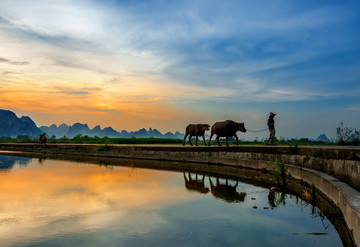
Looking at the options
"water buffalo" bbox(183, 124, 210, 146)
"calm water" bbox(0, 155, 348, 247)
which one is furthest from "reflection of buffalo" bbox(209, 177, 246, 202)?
"water buffalo" bbox(183, 124, 210, 146)

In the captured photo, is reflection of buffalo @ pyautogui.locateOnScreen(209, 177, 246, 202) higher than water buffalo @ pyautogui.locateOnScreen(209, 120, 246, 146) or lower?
lower

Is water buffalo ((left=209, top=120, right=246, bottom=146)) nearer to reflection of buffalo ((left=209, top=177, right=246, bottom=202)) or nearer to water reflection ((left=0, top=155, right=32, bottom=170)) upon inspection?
reflection of buffalo ((left=209, top=177, right=246, bottom=202))

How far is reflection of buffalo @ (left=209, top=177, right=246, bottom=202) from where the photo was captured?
7.71m

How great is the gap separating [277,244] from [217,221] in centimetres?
136

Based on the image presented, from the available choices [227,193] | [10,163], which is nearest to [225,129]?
[227,193]

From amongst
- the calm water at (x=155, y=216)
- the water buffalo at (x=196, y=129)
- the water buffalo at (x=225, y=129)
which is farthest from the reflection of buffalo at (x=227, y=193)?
the water buffalo at (x=196, y=129)

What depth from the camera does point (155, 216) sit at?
19.3ft

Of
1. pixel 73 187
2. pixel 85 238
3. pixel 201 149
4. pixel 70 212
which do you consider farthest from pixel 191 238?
pixel 201 149

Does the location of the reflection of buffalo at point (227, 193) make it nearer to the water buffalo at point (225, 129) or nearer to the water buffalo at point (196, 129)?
the water buffalo at point (225, 129)

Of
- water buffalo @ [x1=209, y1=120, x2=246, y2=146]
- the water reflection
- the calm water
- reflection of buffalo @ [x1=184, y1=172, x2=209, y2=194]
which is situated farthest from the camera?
water buffalo @ [x1=209, y1=120, x2=246, y2=146]

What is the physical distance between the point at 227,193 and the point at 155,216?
3097mm

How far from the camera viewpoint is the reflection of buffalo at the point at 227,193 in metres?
7.71

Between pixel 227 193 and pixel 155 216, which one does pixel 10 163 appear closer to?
pixel 227 193

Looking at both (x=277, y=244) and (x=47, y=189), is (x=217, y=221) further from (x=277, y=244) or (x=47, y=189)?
(x=47, y=189)
